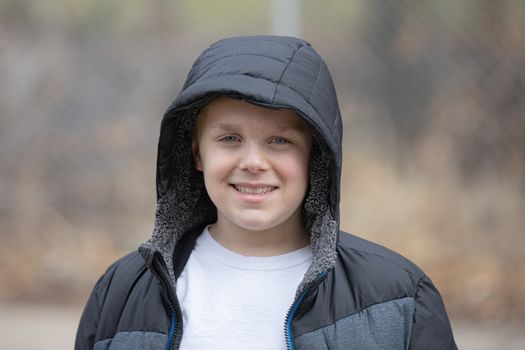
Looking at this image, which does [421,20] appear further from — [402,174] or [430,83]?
[402,174]

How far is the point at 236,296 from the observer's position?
205 centimetres

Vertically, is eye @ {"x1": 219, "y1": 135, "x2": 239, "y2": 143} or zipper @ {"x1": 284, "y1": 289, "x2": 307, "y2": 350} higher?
eye @ {"x1": 219, "y1": 135, "x2": 239, "y2": 143}

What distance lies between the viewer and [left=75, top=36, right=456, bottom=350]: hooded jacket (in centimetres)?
193

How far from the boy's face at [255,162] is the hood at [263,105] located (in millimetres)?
62

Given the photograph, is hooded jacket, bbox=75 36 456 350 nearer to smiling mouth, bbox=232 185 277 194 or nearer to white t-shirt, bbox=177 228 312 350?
white t-shirt, bbox=177 228 312 350

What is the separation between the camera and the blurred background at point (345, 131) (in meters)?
5.89

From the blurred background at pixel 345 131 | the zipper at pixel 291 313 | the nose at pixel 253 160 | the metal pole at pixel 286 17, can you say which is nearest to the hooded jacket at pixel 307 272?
the zipper at pixel 291 313

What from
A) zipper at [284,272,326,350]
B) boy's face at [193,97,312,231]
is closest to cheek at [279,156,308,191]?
boy's face at [193,97,312,231]

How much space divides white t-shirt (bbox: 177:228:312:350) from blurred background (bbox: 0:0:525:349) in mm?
3354

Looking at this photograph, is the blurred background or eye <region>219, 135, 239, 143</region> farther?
the blurred background

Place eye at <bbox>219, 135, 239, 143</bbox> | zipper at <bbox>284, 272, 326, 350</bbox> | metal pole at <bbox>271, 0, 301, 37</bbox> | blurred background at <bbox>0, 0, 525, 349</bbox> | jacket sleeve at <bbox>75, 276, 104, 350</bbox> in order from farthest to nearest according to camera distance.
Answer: blurred background at <bbox>0, 0, 525, 349</bbox>, metal pole at <bbox>271, 0, 301, 37</bbox>, jacket sleeve at <bbox>75, 276, 104, 350</bbox>, eye at <bbox>219, 135, 239, 143</bbox>, zipper at <bbox>284, 272, 326, 350</bbox>

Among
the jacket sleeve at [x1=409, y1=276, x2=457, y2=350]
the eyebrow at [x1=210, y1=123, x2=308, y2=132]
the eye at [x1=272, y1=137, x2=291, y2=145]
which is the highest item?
the eyebrow at [x1=210, y1=123, x2=308, y2=132]

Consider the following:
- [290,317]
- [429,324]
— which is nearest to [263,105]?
[290,317]

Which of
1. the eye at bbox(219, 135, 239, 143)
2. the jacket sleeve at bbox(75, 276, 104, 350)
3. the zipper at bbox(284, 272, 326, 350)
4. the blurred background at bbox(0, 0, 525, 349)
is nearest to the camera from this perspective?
the zipper at bbox(284, 272, 326, 350)
